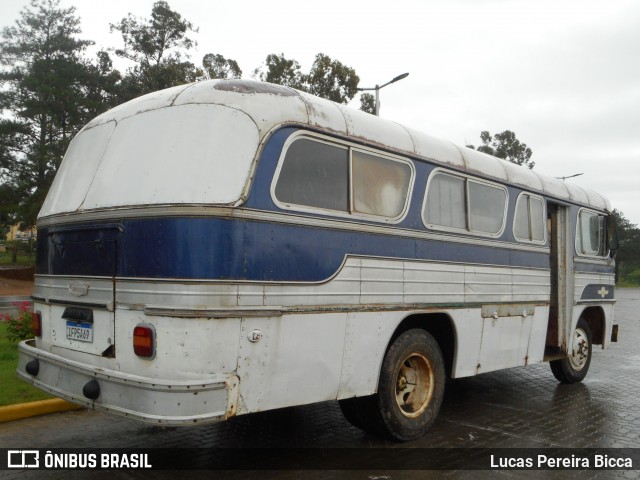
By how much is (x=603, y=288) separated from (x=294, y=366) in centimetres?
640

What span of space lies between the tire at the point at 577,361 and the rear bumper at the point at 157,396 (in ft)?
19.5

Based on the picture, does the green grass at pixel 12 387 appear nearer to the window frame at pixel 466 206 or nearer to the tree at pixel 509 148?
the window frame at pixel 466 206

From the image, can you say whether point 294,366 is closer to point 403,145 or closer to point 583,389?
point 403,145

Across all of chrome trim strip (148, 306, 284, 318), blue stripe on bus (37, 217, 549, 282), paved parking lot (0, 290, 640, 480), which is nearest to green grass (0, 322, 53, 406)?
paved parking lot (0, 290, 640, 480)

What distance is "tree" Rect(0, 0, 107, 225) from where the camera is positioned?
100 ft

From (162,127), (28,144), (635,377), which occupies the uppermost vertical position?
(28,144)

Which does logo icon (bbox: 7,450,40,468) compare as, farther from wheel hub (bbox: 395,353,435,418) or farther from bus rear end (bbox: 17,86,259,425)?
wheel hub (bbox: 395,353,435,418)

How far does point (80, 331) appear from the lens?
4.50m

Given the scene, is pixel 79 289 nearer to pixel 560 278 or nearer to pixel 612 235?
pixel 560 278

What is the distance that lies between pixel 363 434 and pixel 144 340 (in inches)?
104

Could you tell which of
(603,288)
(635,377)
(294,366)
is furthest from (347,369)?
(635,377)

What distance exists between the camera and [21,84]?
3241 centimetres

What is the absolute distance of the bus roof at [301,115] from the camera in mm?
4301

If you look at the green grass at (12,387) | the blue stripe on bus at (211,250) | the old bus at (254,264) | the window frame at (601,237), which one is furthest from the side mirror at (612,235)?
the green grass at (12,387)
